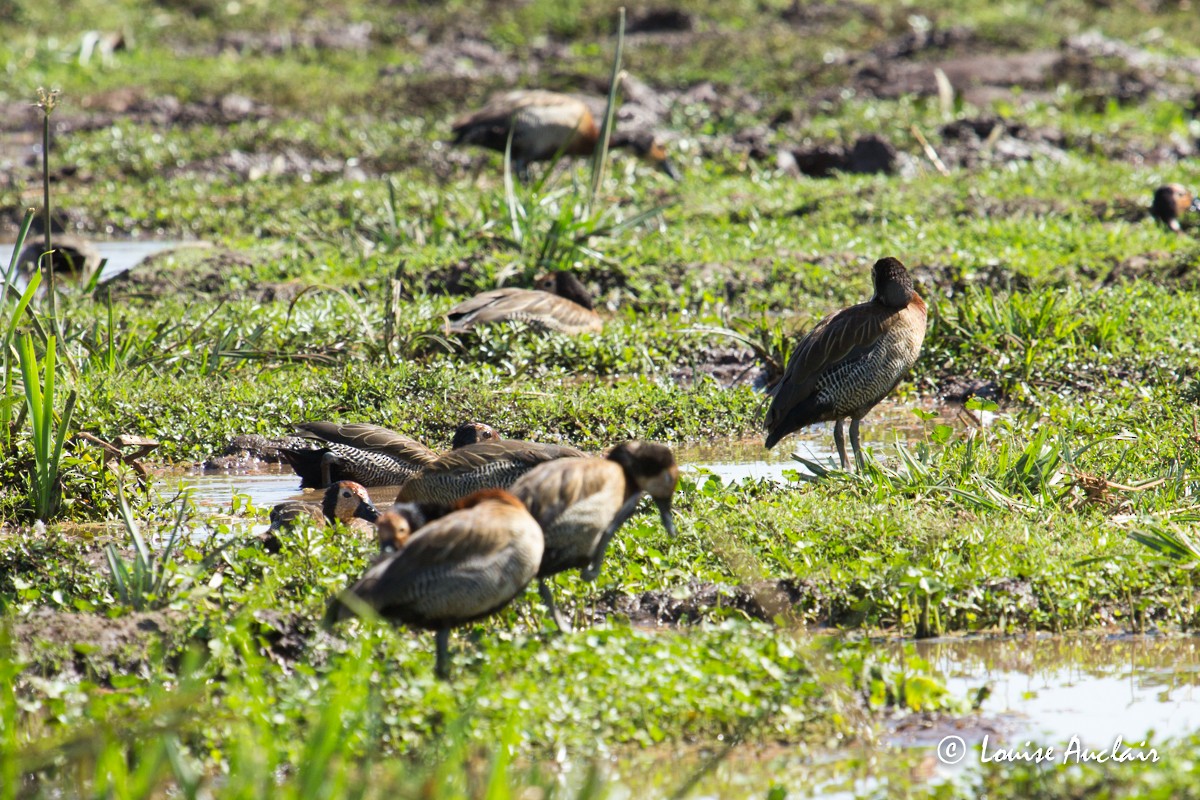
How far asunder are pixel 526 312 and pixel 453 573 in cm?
559

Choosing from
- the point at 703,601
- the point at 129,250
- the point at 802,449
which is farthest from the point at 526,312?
the point at 129,250

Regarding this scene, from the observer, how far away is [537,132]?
54.4 ft

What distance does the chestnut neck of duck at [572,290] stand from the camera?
11.0m

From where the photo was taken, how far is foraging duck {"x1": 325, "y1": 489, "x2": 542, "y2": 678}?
4.84m

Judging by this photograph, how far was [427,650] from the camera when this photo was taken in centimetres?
530

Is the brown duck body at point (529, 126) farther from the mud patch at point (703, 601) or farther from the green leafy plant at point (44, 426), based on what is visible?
the mud patch at point (703, 601)

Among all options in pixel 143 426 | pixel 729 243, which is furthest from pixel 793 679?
pixel 729 243

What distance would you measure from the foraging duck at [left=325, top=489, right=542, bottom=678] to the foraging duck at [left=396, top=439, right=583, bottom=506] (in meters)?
1.99

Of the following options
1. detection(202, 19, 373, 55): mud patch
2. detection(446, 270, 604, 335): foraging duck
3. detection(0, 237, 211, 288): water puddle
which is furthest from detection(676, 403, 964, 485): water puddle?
detection(202, 19, 373, 55): mud patch

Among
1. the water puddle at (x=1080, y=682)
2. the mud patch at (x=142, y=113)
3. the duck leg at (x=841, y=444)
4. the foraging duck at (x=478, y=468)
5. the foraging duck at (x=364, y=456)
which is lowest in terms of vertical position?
the mud patch at (x=142, y=113)

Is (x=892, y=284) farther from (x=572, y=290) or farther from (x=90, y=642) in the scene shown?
(x=90, y=642)

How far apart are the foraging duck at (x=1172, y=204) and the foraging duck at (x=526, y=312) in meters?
5.60

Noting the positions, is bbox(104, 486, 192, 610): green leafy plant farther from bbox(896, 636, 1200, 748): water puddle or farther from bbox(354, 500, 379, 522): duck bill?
bbox(896, 636, 1200, 748): water puddle

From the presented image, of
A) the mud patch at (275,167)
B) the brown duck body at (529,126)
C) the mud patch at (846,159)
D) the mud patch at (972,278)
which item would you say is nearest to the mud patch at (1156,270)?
the mud patch at (972,278)
